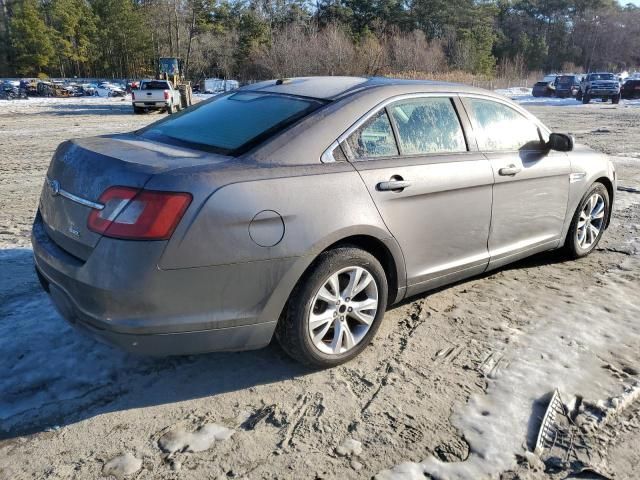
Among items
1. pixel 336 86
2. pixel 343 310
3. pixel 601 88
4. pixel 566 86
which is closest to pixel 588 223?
pixel 336 86

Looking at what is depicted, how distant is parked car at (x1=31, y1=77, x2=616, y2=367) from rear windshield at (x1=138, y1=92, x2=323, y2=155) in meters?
0.02

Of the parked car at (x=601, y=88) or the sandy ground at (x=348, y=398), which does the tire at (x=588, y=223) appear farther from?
the parked car at (x=601, y=88)

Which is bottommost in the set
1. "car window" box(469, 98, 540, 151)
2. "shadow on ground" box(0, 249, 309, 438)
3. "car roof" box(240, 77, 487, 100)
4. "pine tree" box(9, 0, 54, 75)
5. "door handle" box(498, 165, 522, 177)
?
"shadow on ground" box(0, 249, 309, 438)

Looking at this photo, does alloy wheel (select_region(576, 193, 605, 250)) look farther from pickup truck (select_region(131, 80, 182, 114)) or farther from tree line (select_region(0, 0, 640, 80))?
tree line (select_region(0, 0, 640, 80))

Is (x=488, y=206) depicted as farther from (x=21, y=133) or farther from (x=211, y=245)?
(x=21, y=133)

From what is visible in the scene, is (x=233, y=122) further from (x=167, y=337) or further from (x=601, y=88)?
(x=601, y=88)

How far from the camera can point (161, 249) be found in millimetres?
2500

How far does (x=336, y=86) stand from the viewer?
11.7ft

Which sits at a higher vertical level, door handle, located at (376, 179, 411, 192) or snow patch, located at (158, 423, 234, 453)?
door handle, located at (376, 179, 411, 192)

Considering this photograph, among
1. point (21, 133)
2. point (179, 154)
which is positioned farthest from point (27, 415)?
point (21, 133)

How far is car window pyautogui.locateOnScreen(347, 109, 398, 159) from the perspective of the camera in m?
3.20

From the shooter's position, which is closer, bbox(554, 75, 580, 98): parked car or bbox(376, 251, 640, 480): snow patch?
bbox(376, 251, 640, 480): snow patch

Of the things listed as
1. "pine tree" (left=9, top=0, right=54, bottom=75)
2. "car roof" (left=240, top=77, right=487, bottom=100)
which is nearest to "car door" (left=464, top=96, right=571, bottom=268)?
"car roof" (left=240, top=77, right=487, bottom=100)

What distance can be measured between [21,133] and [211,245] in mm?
15492
